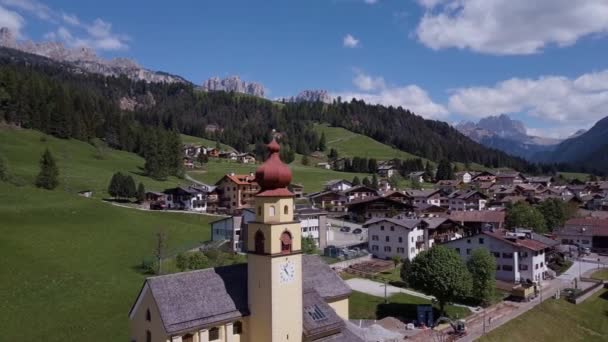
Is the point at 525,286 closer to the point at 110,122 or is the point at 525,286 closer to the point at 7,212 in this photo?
the point at 7,212

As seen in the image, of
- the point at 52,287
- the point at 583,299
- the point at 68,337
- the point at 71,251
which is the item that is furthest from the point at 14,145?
the point at 583,299

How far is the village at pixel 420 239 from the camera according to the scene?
5775 cm

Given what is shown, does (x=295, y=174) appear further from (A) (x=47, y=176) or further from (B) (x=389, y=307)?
(B) (x=389, y=307)

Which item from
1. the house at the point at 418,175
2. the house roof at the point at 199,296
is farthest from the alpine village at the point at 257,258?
the house at the point at 418,175

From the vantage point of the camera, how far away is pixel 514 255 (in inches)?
2702

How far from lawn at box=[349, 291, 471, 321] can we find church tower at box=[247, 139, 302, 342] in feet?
64.0

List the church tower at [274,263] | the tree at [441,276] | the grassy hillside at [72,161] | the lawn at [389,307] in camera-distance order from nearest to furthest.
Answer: the church tower at [274,263] → the lawn at [389,307] → the tree at [441,276] → the grassy hillside at [72,161]

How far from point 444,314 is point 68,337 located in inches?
1396

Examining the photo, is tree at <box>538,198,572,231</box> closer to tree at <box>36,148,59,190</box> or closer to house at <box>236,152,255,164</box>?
tree at <box>36,148,59,190</box>

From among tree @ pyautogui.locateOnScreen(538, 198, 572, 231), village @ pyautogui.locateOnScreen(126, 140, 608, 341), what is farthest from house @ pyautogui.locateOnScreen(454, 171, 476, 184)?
tree @ pyautogui.locateOnScreen(538, 198, 572, 231)

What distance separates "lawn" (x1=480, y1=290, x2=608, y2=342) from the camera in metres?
49.7

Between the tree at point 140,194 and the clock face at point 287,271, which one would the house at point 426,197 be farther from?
the clock face at point 287,271

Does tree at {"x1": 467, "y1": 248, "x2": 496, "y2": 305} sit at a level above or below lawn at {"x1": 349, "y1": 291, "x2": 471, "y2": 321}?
above

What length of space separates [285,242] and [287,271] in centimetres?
183
